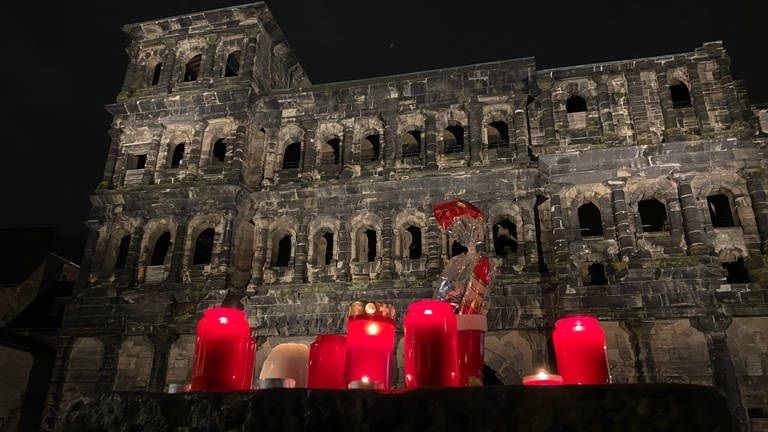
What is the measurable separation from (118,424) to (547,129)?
1594cm

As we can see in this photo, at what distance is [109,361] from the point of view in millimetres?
16984

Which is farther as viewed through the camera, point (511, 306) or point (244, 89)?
point (244, 89)

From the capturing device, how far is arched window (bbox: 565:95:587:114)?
18062 mm

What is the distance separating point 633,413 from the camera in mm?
2629

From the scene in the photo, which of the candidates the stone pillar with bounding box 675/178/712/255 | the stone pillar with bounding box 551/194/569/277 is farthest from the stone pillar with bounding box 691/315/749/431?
the stone pillar with bounding box 551/194/569/277

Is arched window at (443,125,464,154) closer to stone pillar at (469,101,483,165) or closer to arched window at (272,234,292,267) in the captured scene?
stone pillar at (469,101,483,165)

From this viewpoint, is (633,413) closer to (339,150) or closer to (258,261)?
(258,261)

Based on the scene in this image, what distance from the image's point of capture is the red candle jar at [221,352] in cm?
357

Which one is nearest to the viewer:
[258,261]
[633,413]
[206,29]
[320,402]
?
[633,413]

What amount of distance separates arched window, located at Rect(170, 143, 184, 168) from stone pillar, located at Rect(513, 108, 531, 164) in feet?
37.7

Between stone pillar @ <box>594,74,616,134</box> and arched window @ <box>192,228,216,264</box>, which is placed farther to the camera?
arched window @ <box>192,228,216,264</box>

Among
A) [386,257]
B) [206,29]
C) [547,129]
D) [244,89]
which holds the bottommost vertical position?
[386,257]

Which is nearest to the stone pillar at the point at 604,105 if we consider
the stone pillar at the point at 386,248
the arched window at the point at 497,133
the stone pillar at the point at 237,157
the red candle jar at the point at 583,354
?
the arched window at the point at 497,133

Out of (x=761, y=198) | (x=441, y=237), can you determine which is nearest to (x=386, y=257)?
(x=441, y=237)
